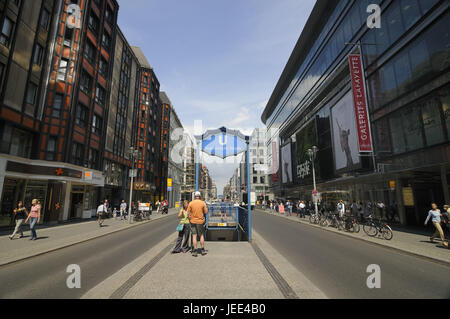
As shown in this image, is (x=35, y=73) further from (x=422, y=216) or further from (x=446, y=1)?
(x=422, y=216)

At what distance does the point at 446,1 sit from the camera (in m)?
12.7

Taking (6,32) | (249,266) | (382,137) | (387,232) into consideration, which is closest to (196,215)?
(249,266)

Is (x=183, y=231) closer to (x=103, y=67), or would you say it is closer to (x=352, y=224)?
(x=352, y=224)

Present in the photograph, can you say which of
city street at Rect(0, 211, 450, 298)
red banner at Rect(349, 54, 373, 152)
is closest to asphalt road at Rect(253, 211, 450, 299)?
city street at Rect(0, 211, 450, 298)

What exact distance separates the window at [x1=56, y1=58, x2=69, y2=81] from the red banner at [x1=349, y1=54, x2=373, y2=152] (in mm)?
26516

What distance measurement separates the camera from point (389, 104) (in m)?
17.5

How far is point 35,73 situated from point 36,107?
273 cm

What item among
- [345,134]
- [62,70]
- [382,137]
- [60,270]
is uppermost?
[62,70]

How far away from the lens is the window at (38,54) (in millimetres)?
17858

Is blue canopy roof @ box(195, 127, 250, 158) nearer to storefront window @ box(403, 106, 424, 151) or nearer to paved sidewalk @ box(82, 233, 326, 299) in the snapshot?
paved sidewalk @ box(82, 233, 326, 299)

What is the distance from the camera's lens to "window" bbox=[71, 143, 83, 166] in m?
21.0

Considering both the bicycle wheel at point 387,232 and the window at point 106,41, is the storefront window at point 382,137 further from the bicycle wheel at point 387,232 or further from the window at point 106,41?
the window at point 106,41

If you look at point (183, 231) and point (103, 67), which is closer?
point (183, 231)

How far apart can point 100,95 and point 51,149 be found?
9.43 m
